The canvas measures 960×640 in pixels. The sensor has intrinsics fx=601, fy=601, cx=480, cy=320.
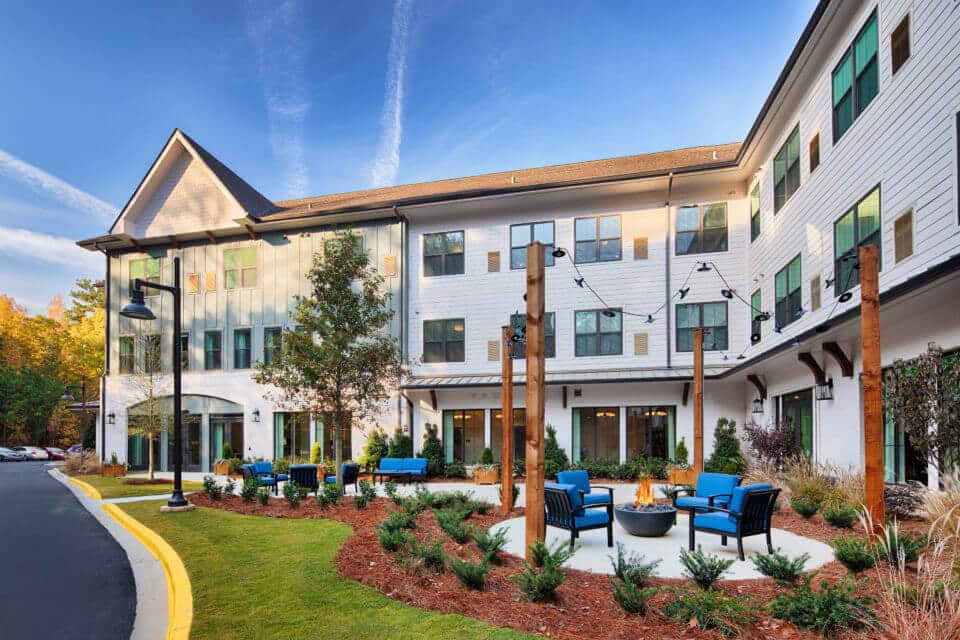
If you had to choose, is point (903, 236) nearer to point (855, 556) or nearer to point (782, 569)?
point (855, 556)

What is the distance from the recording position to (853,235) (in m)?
11.9

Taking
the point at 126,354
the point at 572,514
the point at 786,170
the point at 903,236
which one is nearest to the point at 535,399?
the point at 572,514

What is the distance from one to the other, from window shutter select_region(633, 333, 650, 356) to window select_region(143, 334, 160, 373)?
1827 centimetres

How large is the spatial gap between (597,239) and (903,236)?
1205cm

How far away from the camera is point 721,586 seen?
6.37 metres

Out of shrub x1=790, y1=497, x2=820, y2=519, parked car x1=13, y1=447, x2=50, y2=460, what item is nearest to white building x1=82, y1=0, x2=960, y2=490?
shrub x1=790, y1=497, x2=820, y2=519

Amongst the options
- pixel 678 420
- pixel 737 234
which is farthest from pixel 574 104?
pixel 678 420

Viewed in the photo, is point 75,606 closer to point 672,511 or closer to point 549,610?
point 549,610

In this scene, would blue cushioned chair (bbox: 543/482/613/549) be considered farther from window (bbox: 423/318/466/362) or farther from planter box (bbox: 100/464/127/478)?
planter box (bbox: 100/464/127/478)

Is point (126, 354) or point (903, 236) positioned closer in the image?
point (903, 236)

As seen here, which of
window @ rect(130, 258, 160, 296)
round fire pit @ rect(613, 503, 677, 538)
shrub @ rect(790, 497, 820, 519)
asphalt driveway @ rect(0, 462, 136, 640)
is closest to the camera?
asphalt driveway @ rect(0, 462, 136, 640)

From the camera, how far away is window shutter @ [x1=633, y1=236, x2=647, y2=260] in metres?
21.1

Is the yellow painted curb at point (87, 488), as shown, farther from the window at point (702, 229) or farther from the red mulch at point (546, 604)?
the window at point (702, 229)

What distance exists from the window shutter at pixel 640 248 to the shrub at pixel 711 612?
657 inches
